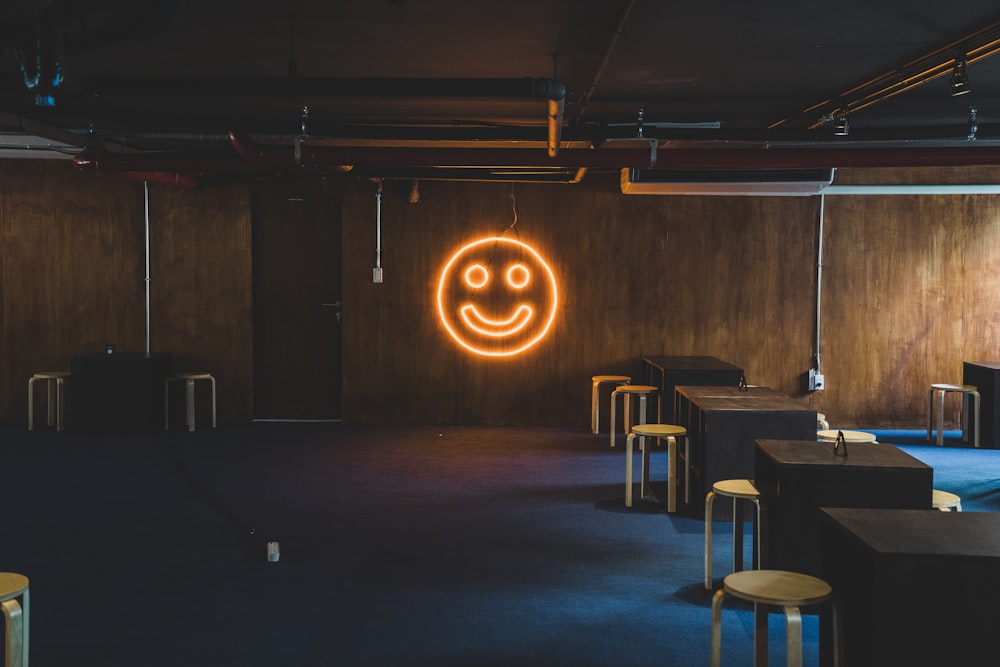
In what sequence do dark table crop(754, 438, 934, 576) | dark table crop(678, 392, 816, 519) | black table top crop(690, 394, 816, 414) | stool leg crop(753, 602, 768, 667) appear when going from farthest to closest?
black table top crop(690, 394, 816, 414) → dark table crop(678, 392, 816, 519) → dark table crop(754, 438, 934, 576) → stool leg crop(753, 602, 768, 667)

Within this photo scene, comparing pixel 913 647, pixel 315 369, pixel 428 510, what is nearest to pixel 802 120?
pixel 428 510

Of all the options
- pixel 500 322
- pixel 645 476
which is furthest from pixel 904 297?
pixel 645 476

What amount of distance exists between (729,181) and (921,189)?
8.42 ft

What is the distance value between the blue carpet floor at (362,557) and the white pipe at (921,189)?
115 inches

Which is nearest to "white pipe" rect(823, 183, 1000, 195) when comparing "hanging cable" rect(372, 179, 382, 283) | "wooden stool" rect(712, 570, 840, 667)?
"hanging cable" rect(372, 179, 382, 283)

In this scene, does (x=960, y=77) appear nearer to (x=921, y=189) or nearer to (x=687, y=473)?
(x=687, y=473)

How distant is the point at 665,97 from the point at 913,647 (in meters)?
5.30

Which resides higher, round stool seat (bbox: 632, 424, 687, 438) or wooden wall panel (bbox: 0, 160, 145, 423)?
wooden wall panel (bbox: 0, 160, 145, 423)

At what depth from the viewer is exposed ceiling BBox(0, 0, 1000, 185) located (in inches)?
196

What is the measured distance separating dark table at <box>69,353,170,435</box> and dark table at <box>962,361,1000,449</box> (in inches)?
318

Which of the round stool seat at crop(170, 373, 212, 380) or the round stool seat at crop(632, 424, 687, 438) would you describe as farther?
the round stool seat at crop(170, 373, 212, 380)

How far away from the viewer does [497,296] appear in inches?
414

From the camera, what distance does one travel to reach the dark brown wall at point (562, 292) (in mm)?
10375

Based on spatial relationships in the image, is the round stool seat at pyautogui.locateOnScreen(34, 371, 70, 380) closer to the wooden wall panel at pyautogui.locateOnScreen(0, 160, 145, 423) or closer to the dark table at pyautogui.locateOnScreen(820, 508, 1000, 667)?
the wooden wall panel at pyautogui.locateOnScreen(0, 160, 145, 423)
